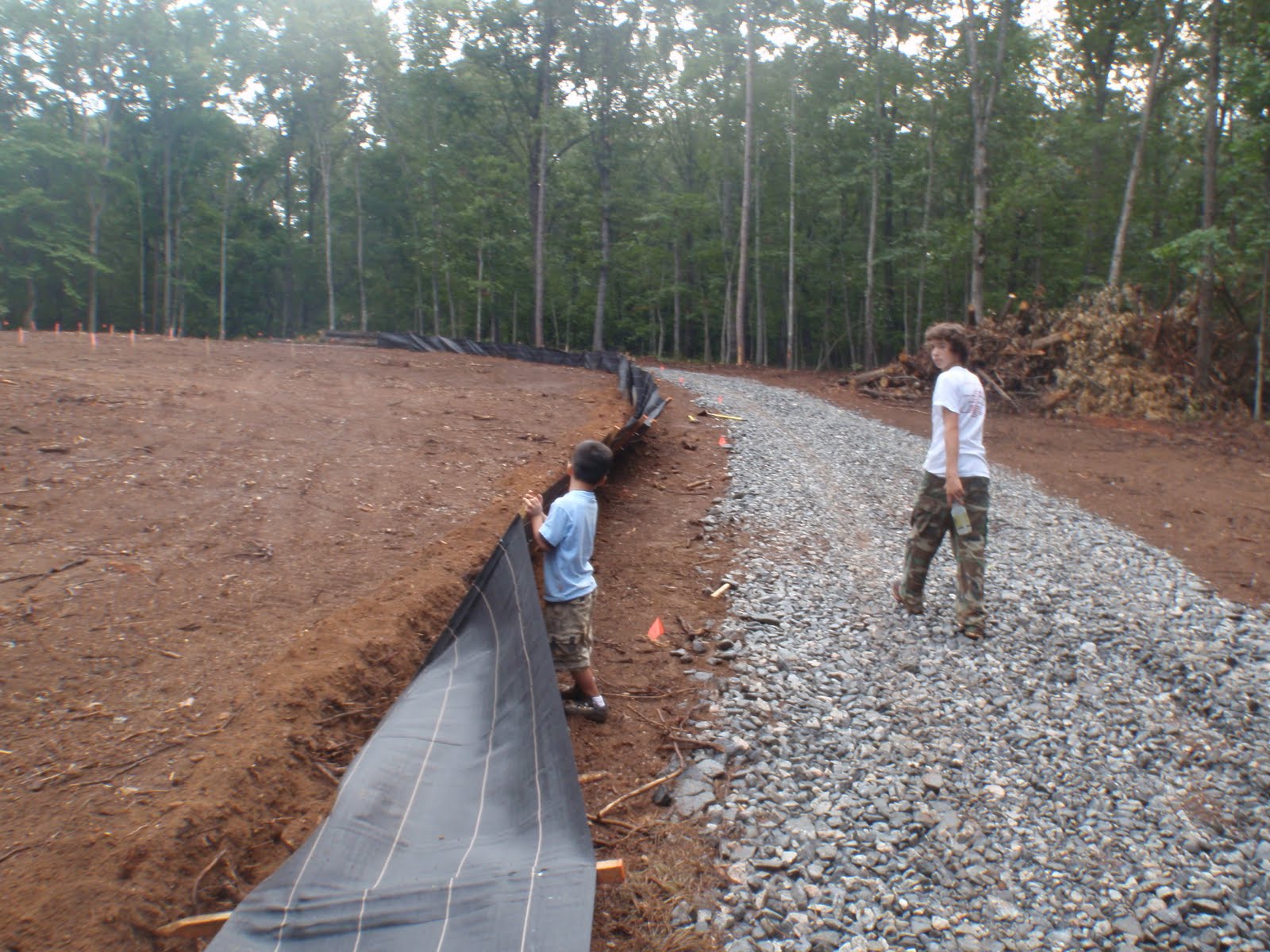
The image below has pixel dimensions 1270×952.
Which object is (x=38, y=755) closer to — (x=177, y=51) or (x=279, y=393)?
(x=279, y=393)

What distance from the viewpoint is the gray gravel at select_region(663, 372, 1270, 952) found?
3463 millimetres

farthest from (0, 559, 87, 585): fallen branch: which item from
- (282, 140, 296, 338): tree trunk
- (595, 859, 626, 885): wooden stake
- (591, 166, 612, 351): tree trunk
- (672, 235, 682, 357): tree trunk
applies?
(282, 140, 296, 338): tree trunk

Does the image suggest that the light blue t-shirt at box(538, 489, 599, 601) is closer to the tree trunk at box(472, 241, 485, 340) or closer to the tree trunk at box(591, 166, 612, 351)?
the tree trunk at box(591, 166, 612, 351)

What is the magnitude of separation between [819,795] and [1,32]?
4867 centimetres

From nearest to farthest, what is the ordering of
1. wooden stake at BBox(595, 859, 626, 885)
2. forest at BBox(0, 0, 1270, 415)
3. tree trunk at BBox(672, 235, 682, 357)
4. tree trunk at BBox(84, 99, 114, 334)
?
wooden stake at BBox(595, 859, 626, 885), forest at BBox(0, 0, 1270, 415), tree trunk at BBox(672, 235, 682, 357), tree trunk at BBox(84, 99, 114, 334)

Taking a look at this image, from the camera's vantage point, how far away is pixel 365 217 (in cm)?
4447

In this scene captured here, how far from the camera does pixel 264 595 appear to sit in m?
5.38

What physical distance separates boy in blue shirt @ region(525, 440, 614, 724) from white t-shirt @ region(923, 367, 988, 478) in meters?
2.43

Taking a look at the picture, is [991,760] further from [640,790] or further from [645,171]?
[645,171]

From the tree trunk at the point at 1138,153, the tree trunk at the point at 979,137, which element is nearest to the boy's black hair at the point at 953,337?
the tree trunk at the point at 1138,153

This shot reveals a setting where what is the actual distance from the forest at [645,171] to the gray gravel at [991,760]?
1209cm

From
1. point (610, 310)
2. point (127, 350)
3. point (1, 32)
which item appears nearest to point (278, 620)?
point (127, 350)

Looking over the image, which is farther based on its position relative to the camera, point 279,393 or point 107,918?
point 279,393

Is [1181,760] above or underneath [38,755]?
underneath
